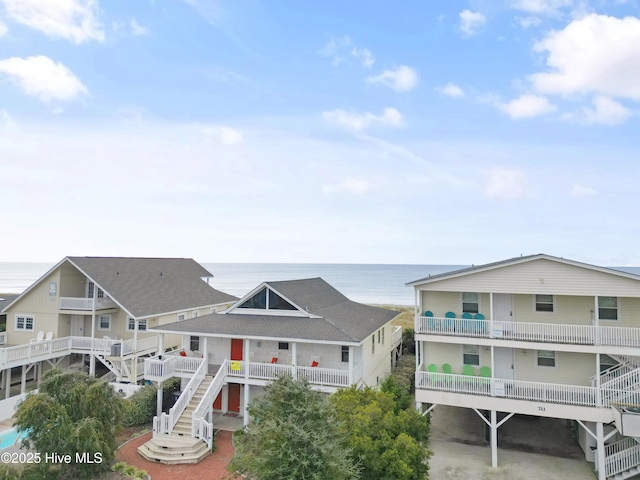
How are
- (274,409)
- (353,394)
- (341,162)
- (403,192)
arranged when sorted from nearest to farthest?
(274,409), (353,394), (341,162), (403,192)

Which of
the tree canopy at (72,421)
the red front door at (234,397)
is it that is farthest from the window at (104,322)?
the tree canopy at (72,421)

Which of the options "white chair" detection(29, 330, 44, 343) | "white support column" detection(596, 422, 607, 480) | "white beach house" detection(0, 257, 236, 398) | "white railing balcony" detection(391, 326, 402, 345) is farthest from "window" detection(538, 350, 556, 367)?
"white chair" detection(29, 330, 44, 343)

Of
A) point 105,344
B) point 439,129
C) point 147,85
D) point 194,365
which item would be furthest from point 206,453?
point 439,129

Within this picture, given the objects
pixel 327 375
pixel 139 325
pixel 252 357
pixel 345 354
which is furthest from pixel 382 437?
pixel 139 325

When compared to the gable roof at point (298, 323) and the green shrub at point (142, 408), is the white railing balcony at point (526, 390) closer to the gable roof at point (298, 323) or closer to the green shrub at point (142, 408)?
the gable roof at point (298, 323)

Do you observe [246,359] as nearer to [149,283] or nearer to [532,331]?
[149,283]

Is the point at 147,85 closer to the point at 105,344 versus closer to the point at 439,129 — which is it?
the point at 105,344
